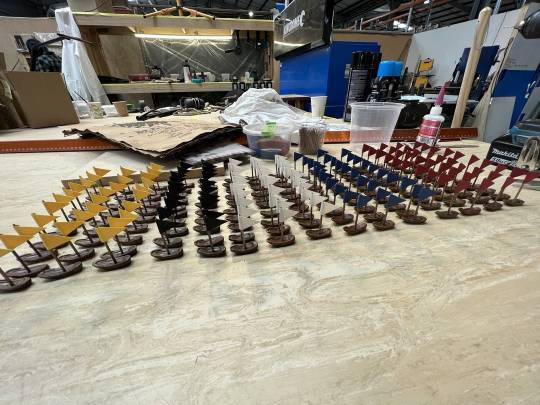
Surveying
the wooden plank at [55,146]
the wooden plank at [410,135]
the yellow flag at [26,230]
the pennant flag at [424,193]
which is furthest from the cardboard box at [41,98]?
the pennant flag at [424,193]

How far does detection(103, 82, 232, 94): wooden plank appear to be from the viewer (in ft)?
6.78

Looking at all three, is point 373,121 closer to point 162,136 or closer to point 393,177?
point 393,177

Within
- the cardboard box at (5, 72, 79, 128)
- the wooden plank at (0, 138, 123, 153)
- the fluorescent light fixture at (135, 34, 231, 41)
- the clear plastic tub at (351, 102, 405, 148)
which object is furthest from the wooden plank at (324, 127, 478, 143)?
the fluorescent light fixture at (135, 34, 231, 41)

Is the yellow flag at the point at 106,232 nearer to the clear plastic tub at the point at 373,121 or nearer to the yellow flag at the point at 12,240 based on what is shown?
the yellow flag at the point at 12,240

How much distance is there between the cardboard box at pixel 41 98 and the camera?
3.63 ft

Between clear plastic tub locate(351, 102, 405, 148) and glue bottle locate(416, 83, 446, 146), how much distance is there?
0.10m

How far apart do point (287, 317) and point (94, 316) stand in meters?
0.21

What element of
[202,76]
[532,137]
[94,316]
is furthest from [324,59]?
[202,76]

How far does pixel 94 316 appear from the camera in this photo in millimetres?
281

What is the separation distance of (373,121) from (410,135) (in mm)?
258

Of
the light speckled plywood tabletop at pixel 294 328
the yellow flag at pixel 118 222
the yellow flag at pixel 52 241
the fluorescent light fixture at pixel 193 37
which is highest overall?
the fluorescent light fixture at pixel 193 37

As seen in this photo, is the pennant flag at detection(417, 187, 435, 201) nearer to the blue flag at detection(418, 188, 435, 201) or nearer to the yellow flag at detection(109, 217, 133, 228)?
the blue flag at detection(418, 188, 435, 201)

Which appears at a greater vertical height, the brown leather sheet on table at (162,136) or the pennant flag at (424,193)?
the brown leather sheet on table at (162,136)

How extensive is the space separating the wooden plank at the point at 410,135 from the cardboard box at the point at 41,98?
49.8 inches
